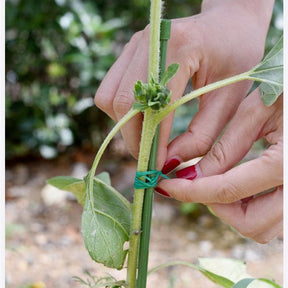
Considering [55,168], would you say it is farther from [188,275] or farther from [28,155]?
[188,275]

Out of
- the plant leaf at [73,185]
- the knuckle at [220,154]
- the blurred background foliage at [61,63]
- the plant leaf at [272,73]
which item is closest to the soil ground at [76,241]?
the blurred background foliage at [61,63]

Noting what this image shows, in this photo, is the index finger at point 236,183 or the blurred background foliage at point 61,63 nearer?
the index finger at point 236,183

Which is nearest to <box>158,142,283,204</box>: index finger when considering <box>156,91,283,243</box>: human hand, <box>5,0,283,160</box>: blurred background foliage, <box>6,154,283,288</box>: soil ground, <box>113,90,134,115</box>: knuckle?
<box>156,91,283,243</box>: human hand

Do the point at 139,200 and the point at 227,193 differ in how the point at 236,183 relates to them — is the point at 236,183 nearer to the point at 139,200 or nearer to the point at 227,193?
the point at 227,193

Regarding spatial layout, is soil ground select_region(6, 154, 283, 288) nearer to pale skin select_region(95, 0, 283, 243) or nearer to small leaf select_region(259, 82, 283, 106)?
pale skin select_region(95, 0, 283, 243)

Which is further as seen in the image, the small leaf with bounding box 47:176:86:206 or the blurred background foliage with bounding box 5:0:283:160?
the blurred background foliage with bounding box 5:0:283:160

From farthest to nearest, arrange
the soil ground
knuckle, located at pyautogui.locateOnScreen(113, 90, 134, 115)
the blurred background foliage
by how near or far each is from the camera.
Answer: the blurred background foliage → the soil ground → knuckle, located at pyautogui.locateOnScreen(113, 90, 134, 115)

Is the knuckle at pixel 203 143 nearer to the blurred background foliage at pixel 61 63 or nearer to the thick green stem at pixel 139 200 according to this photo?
the thick green stem at pixel 139 200
